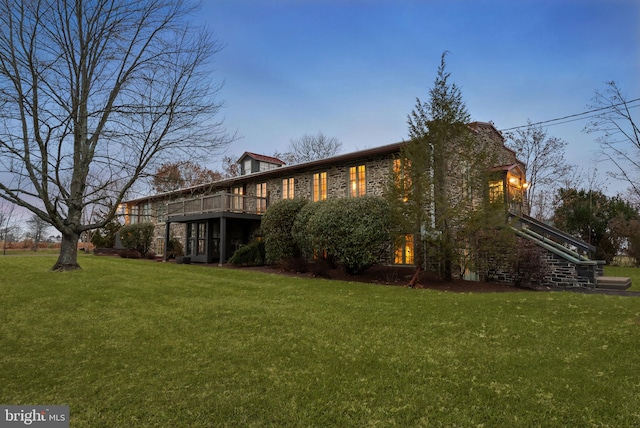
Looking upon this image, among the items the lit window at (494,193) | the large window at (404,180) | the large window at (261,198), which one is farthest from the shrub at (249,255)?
the lit window at (494,193)

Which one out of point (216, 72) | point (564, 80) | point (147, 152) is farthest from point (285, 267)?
point (564, 80)

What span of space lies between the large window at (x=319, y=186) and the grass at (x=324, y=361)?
874 cm

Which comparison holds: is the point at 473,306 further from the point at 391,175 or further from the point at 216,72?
the point at 216,72

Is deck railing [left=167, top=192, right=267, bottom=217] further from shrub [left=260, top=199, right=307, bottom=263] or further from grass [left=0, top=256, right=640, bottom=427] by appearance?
grass [left=0, top=256, right=640, bottom=427]

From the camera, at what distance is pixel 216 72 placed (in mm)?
10602

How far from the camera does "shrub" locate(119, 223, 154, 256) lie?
24.8 metres

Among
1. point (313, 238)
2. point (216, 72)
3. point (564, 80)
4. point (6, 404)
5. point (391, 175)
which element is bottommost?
point (6, 404)

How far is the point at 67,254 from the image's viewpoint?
12.1 metres

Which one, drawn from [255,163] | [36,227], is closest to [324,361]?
[255,163]

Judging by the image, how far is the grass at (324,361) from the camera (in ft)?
9.71

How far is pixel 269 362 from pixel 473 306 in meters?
4.86

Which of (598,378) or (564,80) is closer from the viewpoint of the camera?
(598,378)

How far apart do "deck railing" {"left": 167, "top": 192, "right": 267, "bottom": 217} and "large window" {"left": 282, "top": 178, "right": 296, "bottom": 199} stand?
59.2 inches

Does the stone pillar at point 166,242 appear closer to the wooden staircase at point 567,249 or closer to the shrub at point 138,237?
the shrub at point 138,237
